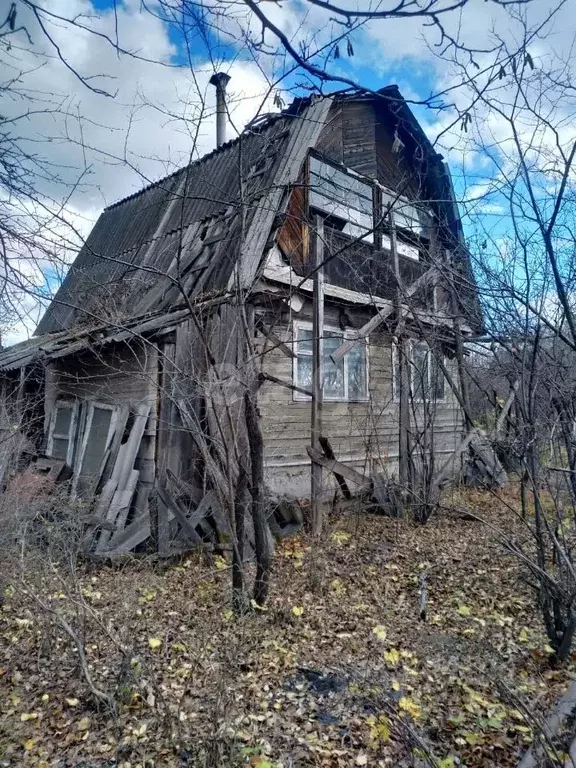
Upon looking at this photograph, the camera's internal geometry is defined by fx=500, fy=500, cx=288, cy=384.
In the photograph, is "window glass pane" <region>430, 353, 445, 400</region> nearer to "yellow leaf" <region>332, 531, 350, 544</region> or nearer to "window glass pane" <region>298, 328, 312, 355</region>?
"window glass pane" <region>298, 328, 312, 355</region>

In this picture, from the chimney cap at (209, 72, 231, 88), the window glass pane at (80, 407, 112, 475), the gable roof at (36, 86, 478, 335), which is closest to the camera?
the chimney cap at (209, 72, 231, 88)

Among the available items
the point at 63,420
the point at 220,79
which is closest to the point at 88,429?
the point at 63,420

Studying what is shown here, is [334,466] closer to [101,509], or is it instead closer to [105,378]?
[101,509]

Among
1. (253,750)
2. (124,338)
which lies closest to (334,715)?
(253,750)

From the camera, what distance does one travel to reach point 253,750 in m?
2.87

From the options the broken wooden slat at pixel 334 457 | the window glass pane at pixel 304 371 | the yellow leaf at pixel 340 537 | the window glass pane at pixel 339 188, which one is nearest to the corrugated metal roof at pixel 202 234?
the window glass pane at pixel 339 188

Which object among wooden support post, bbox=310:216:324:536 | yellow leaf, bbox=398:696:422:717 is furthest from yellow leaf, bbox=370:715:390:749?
wooden support post, bbox=310:216:324:536

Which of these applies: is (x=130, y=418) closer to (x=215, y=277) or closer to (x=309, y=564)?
(x=215, y=277)

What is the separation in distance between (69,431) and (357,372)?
18.1 ft

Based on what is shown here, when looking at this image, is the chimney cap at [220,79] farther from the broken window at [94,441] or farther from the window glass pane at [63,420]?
the window glass pane at [63,420]

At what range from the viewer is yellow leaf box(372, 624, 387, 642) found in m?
4.29

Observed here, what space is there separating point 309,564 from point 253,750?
2.87 meters

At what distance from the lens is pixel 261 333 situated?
8422 millimetres

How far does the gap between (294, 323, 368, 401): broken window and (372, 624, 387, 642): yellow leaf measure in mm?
4874
